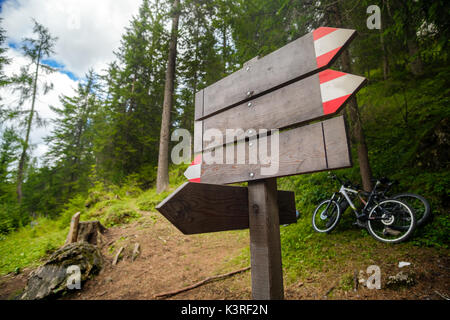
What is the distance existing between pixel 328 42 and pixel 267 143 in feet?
2.26

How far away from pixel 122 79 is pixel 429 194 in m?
15.9

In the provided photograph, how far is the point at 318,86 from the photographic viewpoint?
1.20m

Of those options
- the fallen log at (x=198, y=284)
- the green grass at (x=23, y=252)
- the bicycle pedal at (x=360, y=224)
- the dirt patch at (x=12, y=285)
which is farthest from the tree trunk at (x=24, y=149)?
the bicycle pedal at (x=360, y=224)

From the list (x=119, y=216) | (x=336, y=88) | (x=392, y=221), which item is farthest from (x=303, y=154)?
(x=119, y=216)

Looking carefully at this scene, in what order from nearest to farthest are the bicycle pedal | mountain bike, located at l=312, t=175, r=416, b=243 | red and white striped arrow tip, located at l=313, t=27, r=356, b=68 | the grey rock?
red and white striped arrow tip, located at l=313, t=27, r=356, b=68 → the grey rock → mountain bike, located at l=312, t=175, r=416, b=243 → the bicycle pedal

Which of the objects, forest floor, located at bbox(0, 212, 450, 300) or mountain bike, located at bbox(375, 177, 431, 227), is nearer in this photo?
forest floor, located at bbox(0, 212, 450, 300)

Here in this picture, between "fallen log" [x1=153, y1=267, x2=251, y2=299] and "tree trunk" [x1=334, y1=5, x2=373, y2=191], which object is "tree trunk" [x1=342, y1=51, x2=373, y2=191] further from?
"fallen log" [x1=153, y1=267, x2=251, y2=299]

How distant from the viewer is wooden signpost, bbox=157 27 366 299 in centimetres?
112

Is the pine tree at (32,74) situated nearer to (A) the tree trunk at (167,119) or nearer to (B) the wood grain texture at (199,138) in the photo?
(A) the tree trunk at (167,119)

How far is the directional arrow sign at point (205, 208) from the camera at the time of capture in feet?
3.56

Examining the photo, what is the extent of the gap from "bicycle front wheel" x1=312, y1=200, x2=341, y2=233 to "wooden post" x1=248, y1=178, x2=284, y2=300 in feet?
12.4

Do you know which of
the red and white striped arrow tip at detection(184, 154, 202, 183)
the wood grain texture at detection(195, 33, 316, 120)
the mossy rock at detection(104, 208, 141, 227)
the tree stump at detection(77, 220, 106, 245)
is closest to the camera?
the wood grain texture at detection(195, 33, 316, 120)

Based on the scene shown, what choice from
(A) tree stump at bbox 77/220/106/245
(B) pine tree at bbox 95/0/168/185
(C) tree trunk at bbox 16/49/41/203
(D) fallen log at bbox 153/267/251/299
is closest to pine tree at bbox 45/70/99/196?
(C) tree trunk at bbox 16/49/41/203
